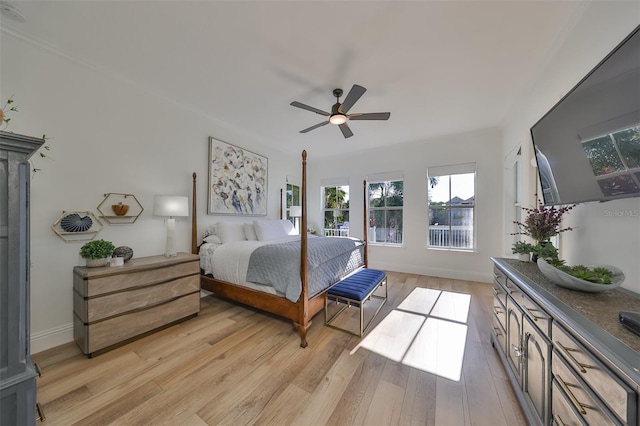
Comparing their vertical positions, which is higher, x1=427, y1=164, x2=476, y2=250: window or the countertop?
x1=427, y1=164, x2=476, y2=250: window

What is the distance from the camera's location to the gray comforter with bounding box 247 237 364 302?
2113mm

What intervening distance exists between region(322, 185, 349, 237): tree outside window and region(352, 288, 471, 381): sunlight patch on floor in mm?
2639

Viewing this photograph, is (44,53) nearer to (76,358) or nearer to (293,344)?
(76,358)

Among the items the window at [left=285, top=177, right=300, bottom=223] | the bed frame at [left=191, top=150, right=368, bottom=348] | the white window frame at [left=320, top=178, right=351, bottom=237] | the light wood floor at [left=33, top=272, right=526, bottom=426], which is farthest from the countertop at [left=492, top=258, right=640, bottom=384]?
the window at [left=285, top=177, right=300, bottom=223]

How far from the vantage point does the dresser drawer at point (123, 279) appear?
182 cm

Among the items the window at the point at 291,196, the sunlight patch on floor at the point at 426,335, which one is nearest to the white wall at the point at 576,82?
the sunlight patch on floor at the point at 426,335

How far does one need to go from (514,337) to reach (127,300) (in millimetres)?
3113

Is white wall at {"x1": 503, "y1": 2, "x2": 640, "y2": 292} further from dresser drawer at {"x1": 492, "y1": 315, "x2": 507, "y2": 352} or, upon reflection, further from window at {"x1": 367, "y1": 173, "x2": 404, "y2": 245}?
window at {"x1": 367, "y1": 173, "x2": 404, "y2": 245}

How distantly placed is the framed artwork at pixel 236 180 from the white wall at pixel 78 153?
1.59 feet

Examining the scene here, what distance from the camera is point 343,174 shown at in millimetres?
5328

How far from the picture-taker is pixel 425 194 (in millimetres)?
4414

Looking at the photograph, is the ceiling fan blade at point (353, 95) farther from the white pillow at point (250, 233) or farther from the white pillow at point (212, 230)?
the white pillow at point (212, 230)

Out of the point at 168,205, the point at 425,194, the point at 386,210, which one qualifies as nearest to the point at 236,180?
the point at 168,205

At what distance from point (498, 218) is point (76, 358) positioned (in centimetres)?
566
